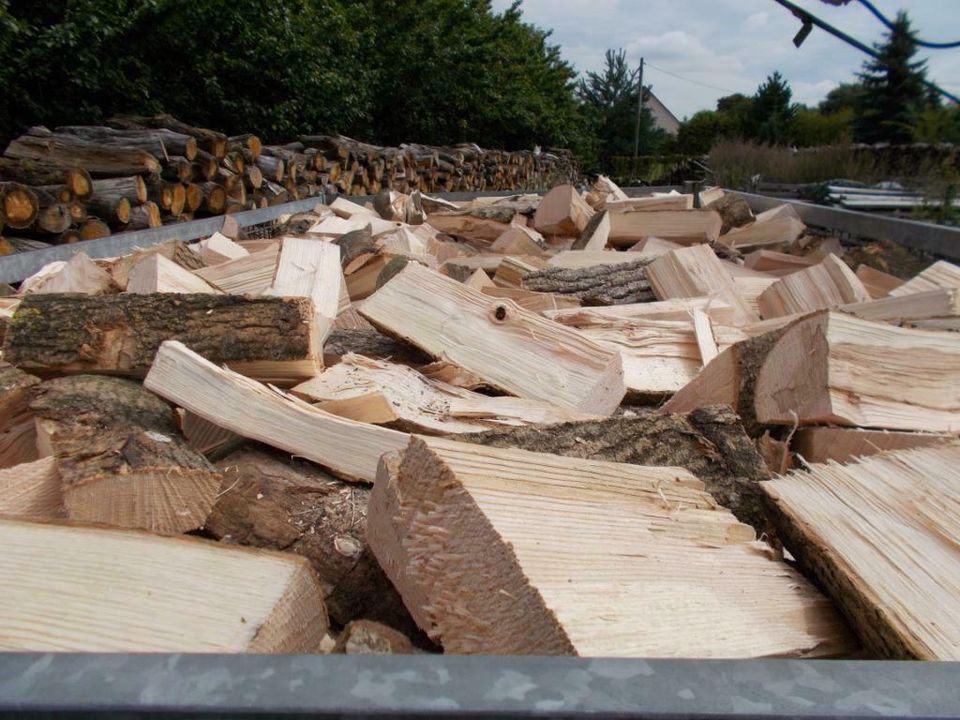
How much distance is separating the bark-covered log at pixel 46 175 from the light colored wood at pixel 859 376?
457cm

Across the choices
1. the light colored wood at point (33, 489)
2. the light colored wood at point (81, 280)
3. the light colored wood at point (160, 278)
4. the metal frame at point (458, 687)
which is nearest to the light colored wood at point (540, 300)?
the light colored wood at point (160, 278)

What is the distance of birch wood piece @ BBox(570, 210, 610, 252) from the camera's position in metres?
4.96

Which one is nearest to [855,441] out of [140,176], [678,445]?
[678,445]

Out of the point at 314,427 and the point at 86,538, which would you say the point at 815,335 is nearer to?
the point at 314,427

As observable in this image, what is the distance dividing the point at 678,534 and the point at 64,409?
1.27 metres

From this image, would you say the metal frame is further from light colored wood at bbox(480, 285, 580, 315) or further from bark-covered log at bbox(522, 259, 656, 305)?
bark-covered log at bbox(522, 259, 656, 305)

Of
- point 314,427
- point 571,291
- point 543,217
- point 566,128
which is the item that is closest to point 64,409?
point 314,427

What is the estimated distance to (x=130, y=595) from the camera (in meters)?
1.04

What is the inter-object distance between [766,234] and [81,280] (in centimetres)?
457

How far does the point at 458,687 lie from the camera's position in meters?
0.53

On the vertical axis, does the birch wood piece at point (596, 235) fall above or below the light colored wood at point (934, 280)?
below

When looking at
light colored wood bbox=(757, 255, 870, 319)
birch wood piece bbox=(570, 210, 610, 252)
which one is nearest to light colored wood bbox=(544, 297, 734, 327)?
light colored wood bbox=(757, 255, 870, 319)

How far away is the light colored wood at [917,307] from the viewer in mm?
2396

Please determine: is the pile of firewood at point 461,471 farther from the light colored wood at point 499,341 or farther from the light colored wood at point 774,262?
the light colored wood at point 774,262
